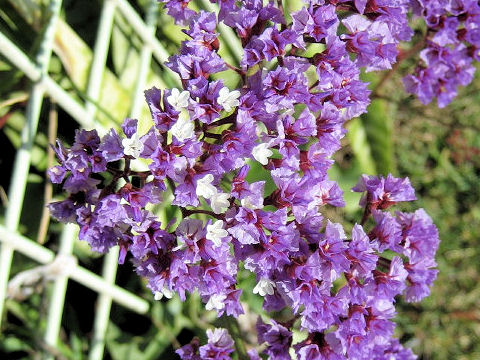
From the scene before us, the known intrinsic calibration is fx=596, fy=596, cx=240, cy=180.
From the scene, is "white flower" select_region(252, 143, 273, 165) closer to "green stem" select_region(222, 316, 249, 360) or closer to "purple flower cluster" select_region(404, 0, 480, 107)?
"green stem" select_region(222, 316, 249, 360)

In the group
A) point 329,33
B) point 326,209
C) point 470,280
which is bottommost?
point 470,280

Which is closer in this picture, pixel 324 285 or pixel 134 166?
pixel 324 285

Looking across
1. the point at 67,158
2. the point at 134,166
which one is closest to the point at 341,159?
the point at 134,166

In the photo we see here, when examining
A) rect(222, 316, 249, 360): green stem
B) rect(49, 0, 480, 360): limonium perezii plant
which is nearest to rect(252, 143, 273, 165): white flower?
rect(49, 0, 480, 360): limonium perezii plant

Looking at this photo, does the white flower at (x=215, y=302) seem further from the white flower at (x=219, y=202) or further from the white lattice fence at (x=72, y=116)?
the white lattice fence at (x=72, y=116)

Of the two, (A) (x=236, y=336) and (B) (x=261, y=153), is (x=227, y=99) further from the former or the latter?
(A) (x=236, y=336)

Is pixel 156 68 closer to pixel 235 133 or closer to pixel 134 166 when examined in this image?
pixel 134 166

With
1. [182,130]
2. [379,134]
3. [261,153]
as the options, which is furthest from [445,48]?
[182,130]

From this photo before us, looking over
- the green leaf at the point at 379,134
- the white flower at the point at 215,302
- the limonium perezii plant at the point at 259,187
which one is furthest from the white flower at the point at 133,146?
the green leaf at the point at 379,134
